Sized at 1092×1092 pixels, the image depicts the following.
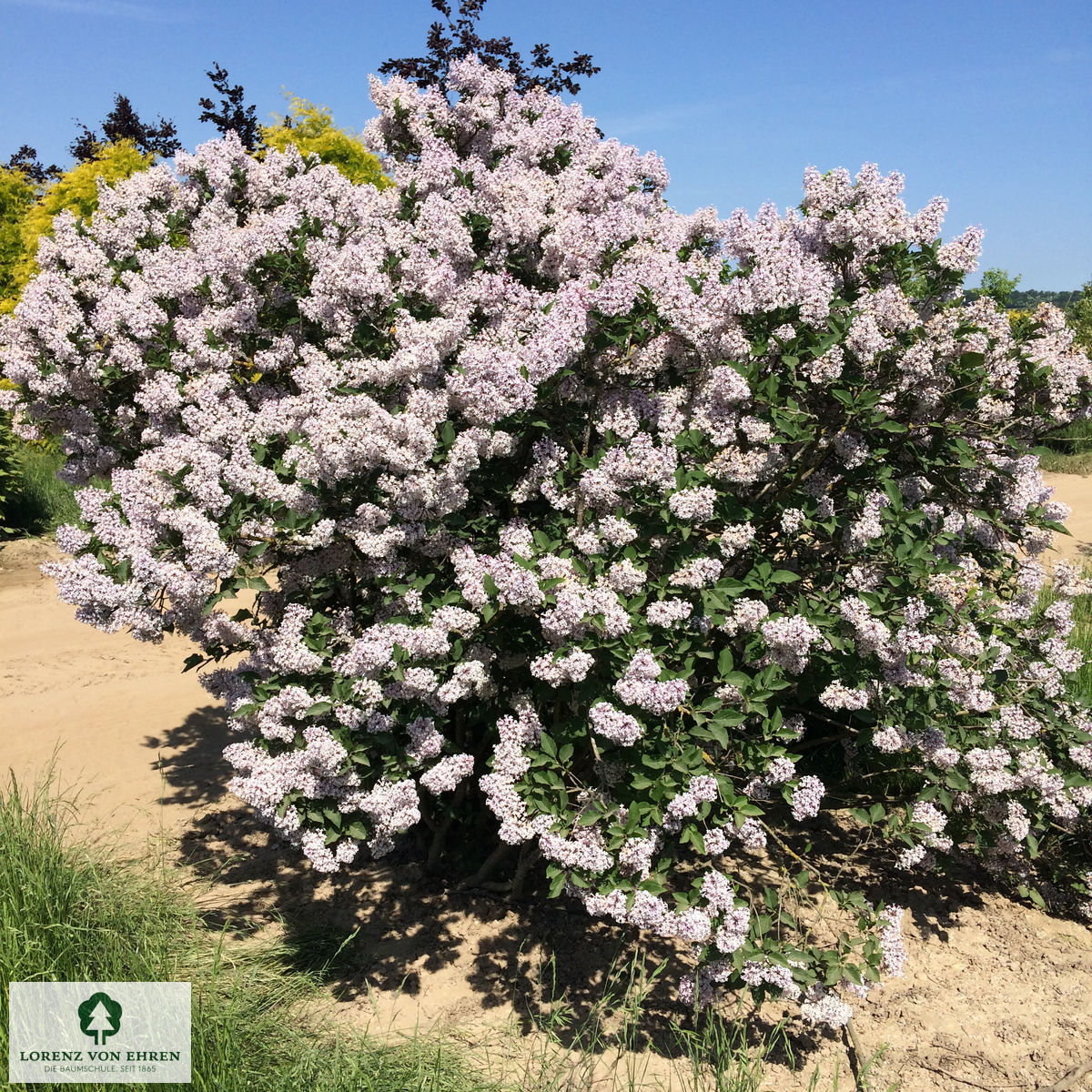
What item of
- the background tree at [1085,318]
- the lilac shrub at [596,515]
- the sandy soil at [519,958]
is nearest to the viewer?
the lilac shrub at [596,515]

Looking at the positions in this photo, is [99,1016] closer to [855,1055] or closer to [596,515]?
[596,515]

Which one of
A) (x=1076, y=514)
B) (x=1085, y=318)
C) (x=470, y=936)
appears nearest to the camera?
(x=470, y=936)

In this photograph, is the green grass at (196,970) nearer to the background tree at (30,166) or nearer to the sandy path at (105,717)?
the sandy path at (105,717)

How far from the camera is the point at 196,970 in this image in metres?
4.29

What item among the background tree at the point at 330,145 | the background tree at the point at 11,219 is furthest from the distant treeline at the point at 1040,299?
the background tree at the point at 11,219

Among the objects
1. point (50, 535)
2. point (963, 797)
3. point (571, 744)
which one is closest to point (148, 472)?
point (571, 744)

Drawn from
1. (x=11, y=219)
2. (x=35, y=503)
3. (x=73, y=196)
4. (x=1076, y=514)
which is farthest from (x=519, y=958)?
(x=11, y=219)

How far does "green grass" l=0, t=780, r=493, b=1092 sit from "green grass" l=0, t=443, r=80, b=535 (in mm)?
8886

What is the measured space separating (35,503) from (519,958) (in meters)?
11.7

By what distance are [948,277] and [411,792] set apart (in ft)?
11.9

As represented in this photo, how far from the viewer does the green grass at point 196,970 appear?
3594 millimetres

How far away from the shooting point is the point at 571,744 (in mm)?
3879

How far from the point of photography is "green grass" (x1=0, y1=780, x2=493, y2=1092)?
359 cm

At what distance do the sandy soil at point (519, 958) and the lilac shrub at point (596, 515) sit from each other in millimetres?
416
